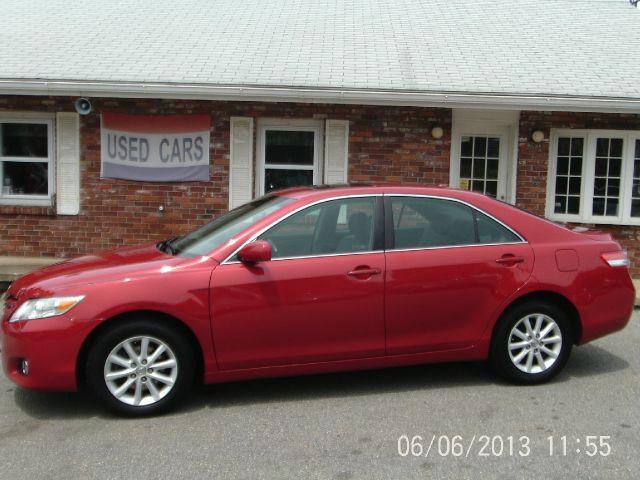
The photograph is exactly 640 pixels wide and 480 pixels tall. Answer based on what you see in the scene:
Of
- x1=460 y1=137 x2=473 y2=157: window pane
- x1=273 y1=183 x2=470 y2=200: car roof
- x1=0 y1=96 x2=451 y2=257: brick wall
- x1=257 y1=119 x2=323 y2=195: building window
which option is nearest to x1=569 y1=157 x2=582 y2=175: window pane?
x1=460 y1=137 x2=473 y2=157: window pane

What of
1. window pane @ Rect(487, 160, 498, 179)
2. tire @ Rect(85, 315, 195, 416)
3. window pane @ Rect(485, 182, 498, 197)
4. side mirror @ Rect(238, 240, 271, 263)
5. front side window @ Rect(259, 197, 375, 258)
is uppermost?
window pane @ Rect(487, 160, 498, 179)

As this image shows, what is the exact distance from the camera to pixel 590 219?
9.09 metres

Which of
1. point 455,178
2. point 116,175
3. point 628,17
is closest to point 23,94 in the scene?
point 116,175

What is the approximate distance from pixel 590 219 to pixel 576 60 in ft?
8.20

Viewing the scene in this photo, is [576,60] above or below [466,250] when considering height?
above

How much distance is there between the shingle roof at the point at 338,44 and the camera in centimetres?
863

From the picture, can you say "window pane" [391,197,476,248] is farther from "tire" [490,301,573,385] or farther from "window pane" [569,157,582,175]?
"window pane" [569,157,582,175]

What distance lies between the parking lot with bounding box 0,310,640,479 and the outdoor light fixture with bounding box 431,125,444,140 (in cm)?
446

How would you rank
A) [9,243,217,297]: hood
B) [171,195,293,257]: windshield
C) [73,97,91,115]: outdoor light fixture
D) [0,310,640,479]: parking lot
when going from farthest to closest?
[73,97,91,115]: outdoor light fixture
[171,195,293,257]: windshield
[9,243,217,297]: hood
[0,310,640,479]: parking lot

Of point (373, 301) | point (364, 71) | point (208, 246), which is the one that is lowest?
point (373, 301)

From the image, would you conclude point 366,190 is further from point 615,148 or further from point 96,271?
point 615,148

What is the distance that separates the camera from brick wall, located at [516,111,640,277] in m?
8.91

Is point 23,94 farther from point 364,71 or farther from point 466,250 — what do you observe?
point 466,250

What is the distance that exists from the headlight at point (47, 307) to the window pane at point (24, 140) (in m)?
5.60
